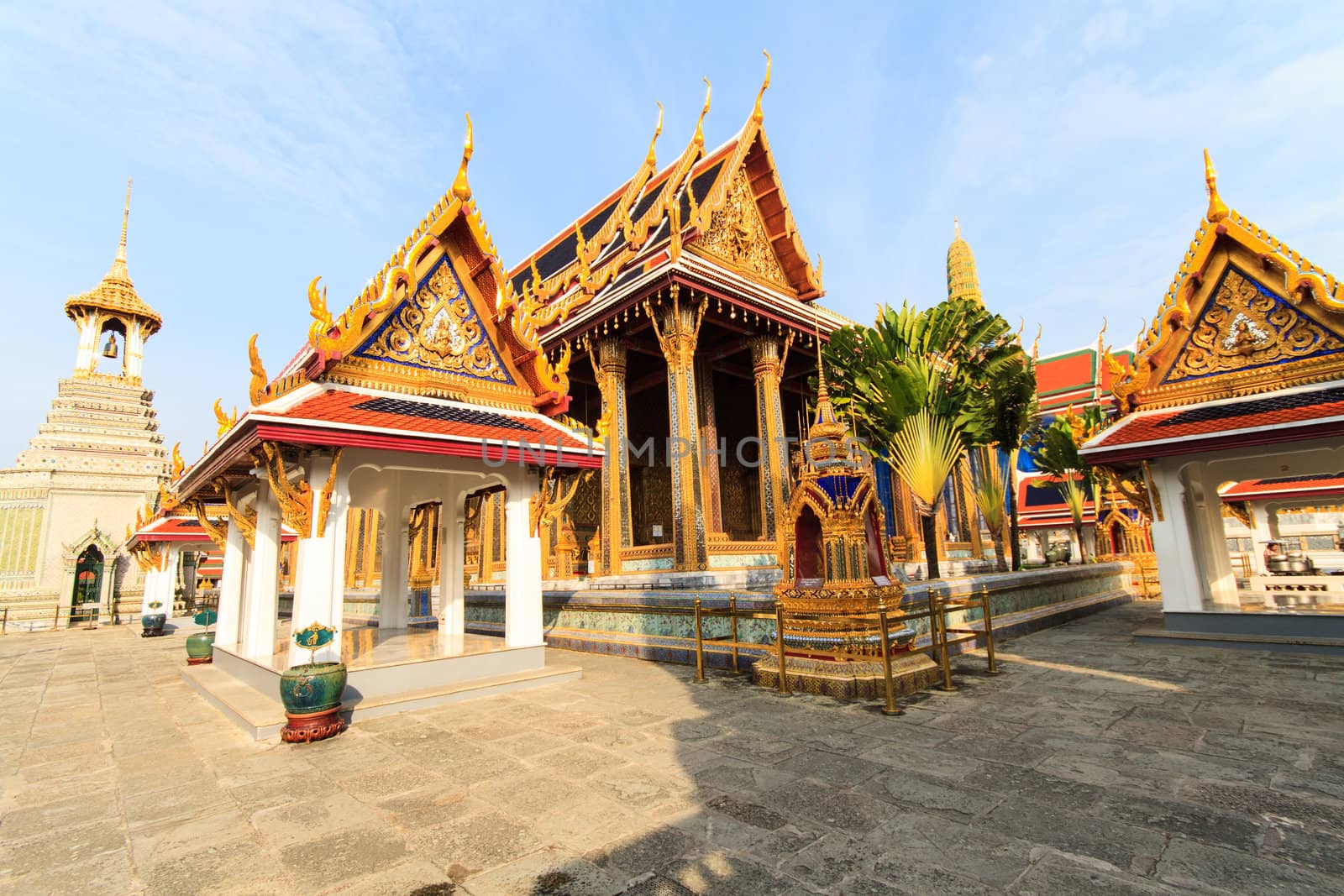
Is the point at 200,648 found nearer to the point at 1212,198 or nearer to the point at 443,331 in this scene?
the point at 443,331

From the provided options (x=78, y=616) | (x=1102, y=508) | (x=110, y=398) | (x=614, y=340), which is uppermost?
(x=110, y=398)

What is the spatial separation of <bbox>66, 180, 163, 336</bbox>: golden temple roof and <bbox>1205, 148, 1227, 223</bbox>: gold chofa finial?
3965 cm

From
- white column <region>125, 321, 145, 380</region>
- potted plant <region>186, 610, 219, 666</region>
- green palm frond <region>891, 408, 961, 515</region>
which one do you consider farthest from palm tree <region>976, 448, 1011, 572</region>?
white column <region>125, 321, 145, 380</region>

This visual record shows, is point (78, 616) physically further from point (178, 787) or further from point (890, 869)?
point (890, 869)

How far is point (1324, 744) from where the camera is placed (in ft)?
13.4

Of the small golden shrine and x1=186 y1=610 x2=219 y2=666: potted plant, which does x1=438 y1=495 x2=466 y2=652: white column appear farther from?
the small golden shrine

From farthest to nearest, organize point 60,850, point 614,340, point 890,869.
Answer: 1. point 614,340
2. point 60,850
3. point 890,869

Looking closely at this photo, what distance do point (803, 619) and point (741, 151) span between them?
1121 cm

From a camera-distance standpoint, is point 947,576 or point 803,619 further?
point 947,576

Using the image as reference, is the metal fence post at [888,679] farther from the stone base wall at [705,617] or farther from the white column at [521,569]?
the white column at [521,569]

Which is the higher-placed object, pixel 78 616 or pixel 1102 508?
pixel 1102 508

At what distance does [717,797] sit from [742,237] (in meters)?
12.5

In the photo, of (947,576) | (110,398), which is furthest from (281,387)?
(110,398)

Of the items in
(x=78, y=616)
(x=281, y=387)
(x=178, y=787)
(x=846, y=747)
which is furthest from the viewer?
(x=78, y=616)
